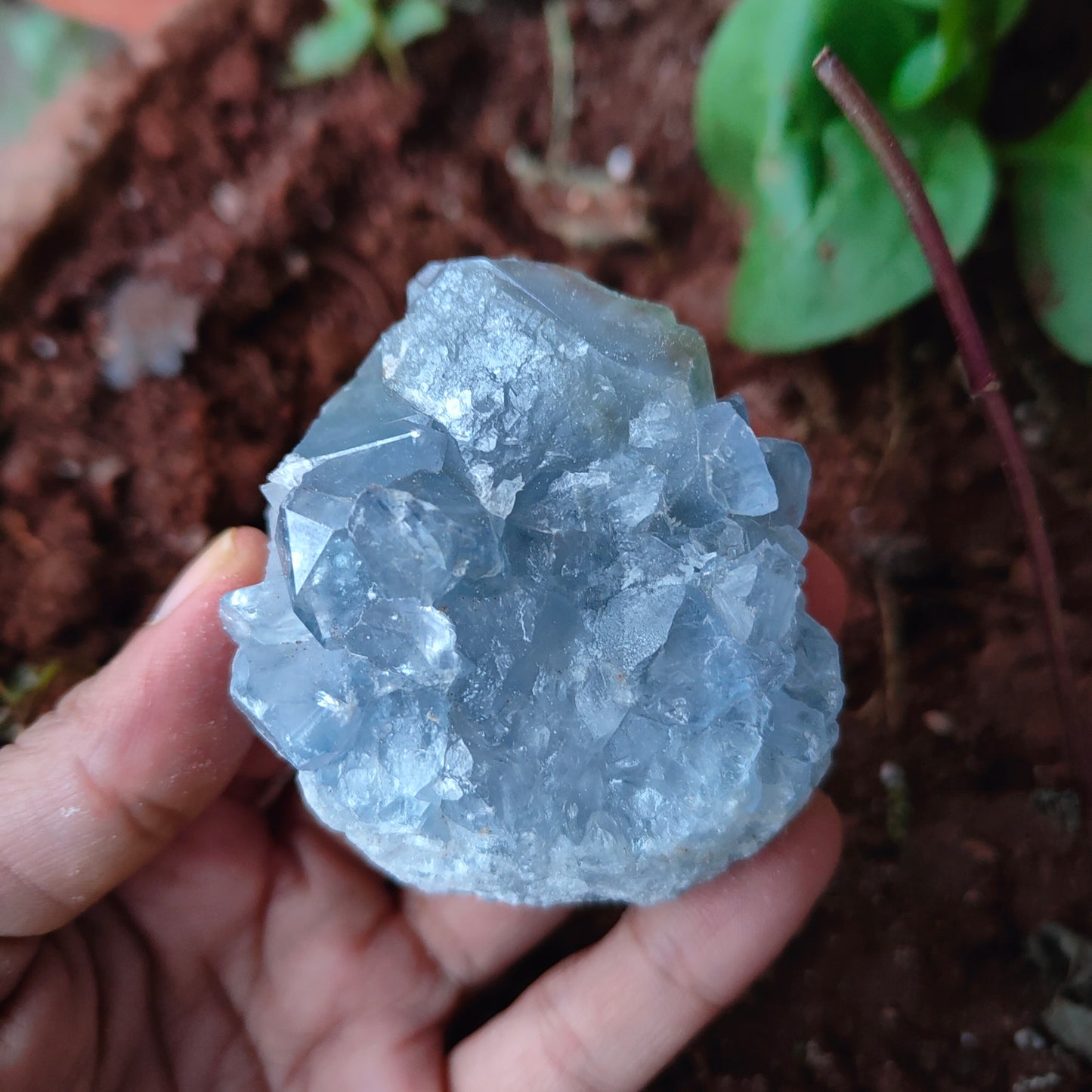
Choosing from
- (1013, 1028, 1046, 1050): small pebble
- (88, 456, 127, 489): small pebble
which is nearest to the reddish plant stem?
(1013, 1028, 1046, 1050): small pebble

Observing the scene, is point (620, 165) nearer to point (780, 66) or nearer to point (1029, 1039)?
point (780, 66)

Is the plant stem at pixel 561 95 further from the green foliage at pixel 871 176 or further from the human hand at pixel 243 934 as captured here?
the human hand at pixel 243 934

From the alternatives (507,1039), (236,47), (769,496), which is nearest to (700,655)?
(769,496)

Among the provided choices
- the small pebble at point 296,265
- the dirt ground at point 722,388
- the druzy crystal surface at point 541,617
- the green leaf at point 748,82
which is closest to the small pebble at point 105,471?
the dirt ground at point 722,388

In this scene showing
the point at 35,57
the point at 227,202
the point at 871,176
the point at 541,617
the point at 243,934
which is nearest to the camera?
the point at 541,617

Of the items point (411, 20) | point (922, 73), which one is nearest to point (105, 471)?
point (411, 20)
